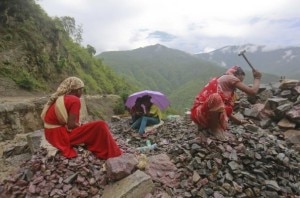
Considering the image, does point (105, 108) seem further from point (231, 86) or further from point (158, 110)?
point (231, 86)

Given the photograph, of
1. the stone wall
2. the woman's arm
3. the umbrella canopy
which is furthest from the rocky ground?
the stone wall

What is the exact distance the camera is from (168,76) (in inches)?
7653

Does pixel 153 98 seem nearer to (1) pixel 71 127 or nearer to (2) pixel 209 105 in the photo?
(2) pixel 209 105

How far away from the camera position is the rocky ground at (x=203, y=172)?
6828mm

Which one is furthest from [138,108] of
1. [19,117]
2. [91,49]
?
[91,49]

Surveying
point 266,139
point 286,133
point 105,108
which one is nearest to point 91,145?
point 266,139

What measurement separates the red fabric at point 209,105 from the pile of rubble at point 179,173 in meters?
0.41

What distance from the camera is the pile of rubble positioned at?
6.70 m

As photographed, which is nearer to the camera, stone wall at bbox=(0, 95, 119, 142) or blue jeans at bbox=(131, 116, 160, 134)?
blue jeans at bbox=(131, 116, 160, 134)

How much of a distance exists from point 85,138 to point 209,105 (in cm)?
268

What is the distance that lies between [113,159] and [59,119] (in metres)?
1.39

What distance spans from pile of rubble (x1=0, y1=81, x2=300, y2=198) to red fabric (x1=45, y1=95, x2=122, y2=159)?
16cm

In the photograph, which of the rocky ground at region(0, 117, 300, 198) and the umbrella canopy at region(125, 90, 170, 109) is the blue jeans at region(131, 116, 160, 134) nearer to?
the umbrella canopy at region(125, 90, 170, 109)

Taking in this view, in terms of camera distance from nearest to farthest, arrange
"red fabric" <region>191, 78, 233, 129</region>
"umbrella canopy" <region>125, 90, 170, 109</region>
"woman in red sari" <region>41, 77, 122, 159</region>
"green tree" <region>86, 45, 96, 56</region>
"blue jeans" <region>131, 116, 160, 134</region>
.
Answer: "woman in red sari" <region>41, 77, 122, 159</region> < "red fabric" <region>191, 78, 233, 129</region> < "blue jeans" <region>131, 116, 160, 134</region> < "umbrella canopy" <region>125, 90, 170, 109</region> < "green tree" <region>86, 45, 96, 56</region>
